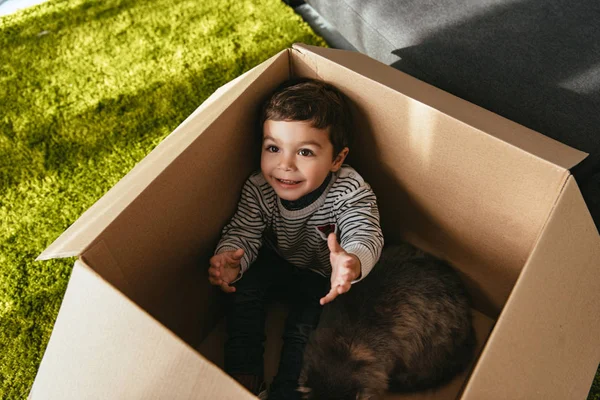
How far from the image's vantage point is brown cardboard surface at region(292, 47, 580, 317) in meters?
0.70

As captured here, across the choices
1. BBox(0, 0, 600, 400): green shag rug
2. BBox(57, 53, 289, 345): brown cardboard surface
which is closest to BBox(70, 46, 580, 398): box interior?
BBox(57, 53, 289, 345): brown cardboard surface

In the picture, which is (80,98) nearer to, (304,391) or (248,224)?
(248,224)

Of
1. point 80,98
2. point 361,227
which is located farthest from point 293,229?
point 80,98

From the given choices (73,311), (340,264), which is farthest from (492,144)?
(73,311)

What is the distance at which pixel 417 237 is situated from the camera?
970 millimetres

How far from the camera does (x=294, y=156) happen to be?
84cm

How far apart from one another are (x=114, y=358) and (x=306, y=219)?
476 mm

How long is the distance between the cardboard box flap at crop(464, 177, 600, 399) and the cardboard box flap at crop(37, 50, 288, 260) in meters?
0.44

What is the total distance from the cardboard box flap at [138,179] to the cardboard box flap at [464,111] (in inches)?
4.4

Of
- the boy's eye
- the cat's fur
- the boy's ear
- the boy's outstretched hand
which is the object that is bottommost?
the cat's fur

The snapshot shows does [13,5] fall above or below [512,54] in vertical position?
below

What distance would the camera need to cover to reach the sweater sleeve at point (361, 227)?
2.61 feet

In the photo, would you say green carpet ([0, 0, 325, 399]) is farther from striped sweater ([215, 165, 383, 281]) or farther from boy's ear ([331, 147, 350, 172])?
boy's ear ([331, 147, 350, 172])

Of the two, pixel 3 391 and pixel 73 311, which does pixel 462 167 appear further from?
pixel 3 391
